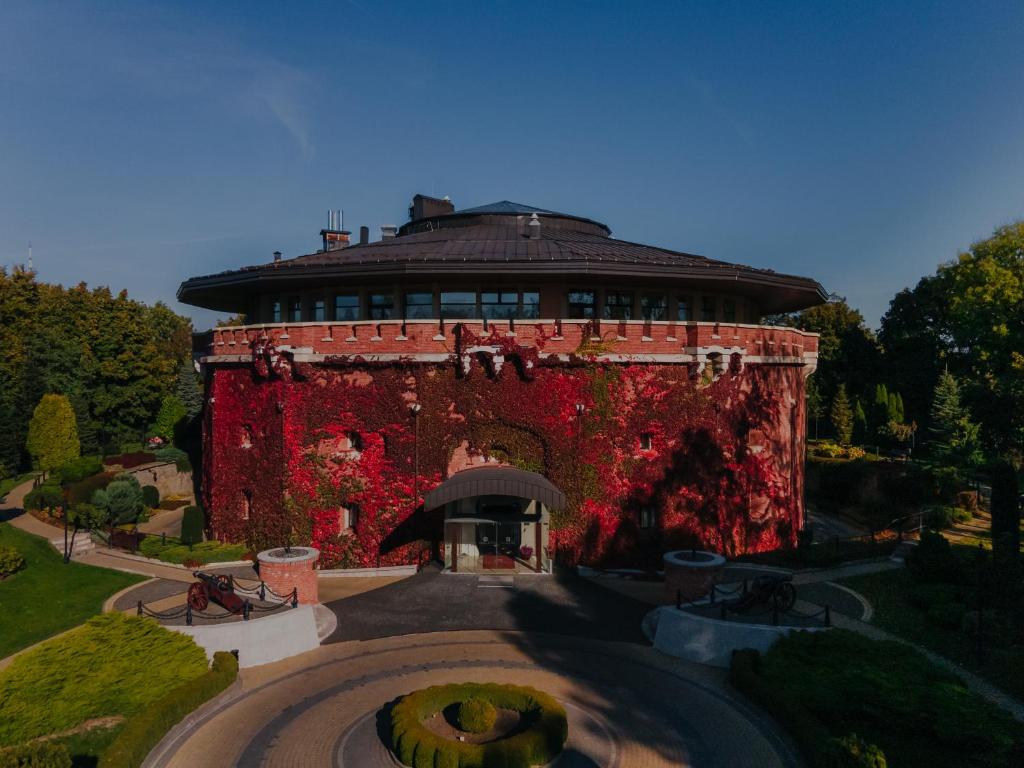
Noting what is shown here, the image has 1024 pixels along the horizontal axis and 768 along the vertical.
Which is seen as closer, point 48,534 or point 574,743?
point 574,743

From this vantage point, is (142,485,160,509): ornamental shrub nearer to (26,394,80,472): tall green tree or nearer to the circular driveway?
(26,394,80,472): tall green tree

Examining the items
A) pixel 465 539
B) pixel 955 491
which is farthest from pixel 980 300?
pixel 465 539

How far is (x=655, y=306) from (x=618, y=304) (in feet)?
5.92

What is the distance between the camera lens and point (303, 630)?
61.4 ft

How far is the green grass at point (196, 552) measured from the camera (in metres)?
25.8

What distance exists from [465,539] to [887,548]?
1676 cm

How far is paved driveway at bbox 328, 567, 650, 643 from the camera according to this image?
19984 mm

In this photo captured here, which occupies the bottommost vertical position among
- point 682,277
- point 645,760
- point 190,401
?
point 645,760

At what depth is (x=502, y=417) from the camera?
2503cm

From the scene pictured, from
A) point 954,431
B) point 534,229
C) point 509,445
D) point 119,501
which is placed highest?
point 534,229

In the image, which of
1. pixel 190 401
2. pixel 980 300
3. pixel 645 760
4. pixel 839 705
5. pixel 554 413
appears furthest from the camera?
pixel 190 401

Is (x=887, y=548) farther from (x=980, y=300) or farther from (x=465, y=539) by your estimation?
(x=980, y=300)

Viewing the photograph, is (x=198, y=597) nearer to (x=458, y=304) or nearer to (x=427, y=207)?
(x=458, y=304)

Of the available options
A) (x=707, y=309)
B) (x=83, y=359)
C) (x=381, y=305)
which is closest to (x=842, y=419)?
(x=707, y=309)
